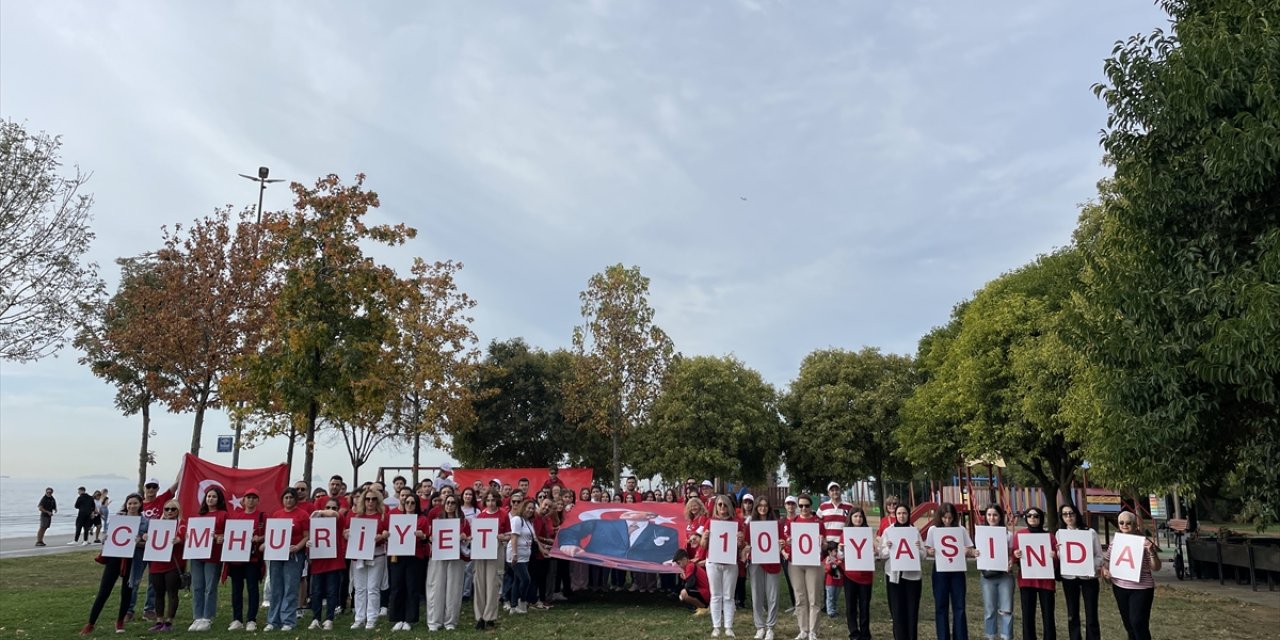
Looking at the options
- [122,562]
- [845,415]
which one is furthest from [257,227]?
[845,415]

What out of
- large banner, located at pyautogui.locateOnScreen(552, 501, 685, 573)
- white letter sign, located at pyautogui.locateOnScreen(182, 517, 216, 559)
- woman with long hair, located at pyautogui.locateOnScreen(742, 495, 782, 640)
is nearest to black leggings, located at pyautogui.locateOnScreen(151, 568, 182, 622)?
white letter sign, located at pyautogui.locateOnScreen(182, 517, 216, 559)

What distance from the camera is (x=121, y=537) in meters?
11.3

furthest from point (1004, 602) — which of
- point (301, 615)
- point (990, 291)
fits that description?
point (990, 291)

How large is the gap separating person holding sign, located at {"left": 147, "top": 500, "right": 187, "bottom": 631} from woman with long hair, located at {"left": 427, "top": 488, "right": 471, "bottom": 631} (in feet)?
11.1

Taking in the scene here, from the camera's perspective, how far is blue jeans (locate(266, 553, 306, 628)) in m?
11.7

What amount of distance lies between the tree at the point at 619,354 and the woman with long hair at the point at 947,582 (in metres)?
22.0

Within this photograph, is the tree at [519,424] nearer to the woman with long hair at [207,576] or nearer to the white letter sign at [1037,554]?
the woman with long hair at [207,576]

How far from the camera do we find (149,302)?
24.3 m

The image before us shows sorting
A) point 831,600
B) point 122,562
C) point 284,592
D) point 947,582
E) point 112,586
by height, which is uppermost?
point 122,562

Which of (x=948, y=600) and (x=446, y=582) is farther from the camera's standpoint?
(x=446, y=582)

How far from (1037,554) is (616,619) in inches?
244

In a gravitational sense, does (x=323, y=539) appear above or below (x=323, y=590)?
above

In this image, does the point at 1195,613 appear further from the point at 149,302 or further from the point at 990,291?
the point at 149,302

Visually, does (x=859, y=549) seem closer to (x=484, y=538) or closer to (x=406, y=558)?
(x=484, y=538)
